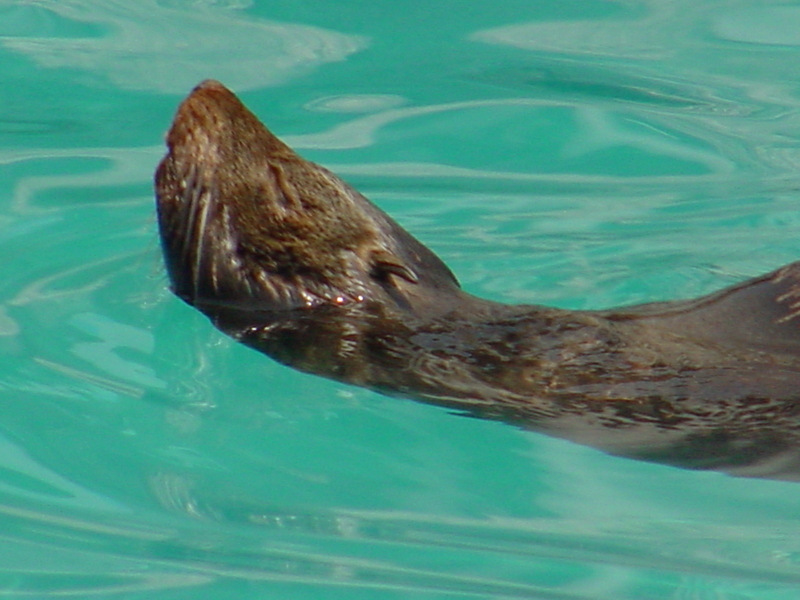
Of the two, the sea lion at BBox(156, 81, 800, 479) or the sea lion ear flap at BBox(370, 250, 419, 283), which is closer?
the sea lion at BBox(156, 81, 800, 479)

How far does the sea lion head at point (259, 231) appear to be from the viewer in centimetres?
509

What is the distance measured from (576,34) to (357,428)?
15.6 feet

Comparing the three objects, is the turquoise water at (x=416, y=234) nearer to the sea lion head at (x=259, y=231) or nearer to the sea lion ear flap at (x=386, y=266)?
the sea lion head at (x=259, y=231)

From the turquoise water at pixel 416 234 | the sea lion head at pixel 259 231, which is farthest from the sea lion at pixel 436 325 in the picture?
the turquoise water at pixel 416 234

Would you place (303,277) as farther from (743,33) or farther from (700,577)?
(743,33)

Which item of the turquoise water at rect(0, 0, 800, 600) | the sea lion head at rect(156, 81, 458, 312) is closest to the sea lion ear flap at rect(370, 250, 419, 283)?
the sea lion head at rect(156, 81, 458, 312)

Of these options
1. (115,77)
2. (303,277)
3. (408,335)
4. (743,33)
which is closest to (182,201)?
(303,277)

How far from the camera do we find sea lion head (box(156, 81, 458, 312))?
5.09m

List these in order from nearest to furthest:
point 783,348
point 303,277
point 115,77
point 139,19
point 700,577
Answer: point 700,577 → point 783,348 → point 303,277 → point 115,77 → point 139,19

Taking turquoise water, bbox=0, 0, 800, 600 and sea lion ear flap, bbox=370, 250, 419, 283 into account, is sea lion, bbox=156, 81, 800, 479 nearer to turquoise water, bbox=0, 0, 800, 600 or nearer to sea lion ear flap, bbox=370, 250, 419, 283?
sea lion ear flap, bbox=370, 250, 419, 283

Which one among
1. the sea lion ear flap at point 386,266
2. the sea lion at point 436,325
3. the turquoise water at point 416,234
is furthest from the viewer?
the sea lion ear flap at point 386,266

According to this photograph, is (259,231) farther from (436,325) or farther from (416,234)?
(416,234)

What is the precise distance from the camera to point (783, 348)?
4.60 meters

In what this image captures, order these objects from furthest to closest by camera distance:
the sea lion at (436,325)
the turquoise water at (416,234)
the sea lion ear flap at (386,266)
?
the sea lion ear flap at (386,266)
the sea lion at (436,325)
the turquoise water at (416,234)
